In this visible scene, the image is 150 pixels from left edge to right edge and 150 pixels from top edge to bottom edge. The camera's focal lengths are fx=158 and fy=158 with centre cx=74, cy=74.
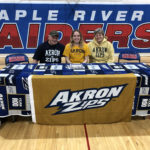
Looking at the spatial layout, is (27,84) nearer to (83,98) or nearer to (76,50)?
(83,98)

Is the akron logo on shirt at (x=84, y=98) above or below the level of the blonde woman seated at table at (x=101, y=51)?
below

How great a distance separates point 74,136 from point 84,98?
41 cm

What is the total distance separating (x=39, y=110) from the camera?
172 cm

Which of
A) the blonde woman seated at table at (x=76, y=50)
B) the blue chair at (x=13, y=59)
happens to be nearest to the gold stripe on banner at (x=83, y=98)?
the blonde woman seated at table at (x=76, y=50)

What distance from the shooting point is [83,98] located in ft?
5.53

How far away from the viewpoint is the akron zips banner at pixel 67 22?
3.80 metres

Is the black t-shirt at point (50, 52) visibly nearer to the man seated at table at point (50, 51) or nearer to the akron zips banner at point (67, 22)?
the man seated at table at point (50, 51)

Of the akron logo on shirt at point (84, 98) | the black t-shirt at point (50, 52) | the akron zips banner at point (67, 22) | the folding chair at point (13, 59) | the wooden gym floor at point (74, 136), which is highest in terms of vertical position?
the akron zips banner at point (67, 22)

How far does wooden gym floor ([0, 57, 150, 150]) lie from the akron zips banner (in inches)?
104

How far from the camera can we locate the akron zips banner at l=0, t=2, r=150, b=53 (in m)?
3.80

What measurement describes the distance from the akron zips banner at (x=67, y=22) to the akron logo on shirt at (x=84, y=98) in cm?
272

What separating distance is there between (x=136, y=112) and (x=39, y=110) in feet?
3.59

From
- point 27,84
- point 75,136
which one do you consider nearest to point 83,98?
point 75,136

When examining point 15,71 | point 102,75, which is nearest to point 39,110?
point 15,71
